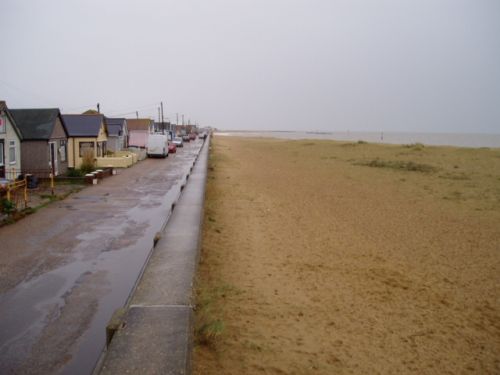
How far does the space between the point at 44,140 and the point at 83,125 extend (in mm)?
8455

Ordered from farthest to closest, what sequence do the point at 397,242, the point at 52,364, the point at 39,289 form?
the point at 397,242
the point at 39,289
the point at 52,364

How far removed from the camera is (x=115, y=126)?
45188 millimetres

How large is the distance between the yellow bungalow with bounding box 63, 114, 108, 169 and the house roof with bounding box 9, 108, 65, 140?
12.6ft

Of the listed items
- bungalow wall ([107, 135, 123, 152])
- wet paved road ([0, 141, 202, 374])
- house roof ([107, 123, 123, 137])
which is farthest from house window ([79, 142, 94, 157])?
wet paved road ([0, 141, 202, 374])

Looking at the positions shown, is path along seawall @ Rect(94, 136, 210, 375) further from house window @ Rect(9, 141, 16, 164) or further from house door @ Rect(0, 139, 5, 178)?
house window @ Rect(9, 141, 16, 164)

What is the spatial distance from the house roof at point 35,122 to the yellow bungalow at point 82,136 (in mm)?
3850

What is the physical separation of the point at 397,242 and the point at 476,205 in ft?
23.9

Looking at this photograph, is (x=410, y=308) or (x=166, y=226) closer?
(x=410, y=308)

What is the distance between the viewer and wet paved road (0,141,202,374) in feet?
19.8

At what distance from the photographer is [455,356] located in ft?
19.8

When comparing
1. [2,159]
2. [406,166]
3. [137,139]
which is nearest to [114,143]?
[137,139]

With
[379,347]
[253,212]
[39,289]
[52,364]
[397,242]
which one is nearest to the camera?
[52,364]

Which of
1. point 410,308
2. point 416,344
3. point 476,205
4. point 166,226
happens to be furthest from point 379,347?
point 476,205

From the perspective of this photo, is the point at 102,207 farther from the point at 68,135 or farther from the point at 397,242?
the point at 68,135
